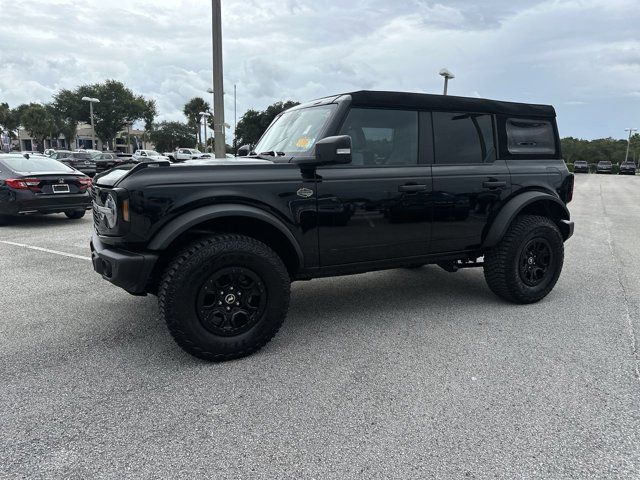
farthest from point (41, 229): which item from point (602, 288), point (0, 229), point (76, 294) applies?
point (602, 288)

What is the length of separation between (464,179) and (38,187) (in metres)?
7.79

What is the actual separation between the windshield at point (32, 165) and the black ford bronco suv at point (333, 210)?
6.37 metres

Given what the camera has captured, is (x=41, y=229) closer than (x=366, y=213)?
No

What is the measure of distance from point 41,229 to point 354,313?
691cm

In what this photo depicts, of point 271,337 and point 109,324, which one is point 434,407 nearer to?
point 271,337

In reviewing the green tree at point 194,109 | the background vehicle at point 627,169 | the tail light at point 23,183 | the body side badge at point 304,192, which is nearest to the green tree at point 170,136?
the green tree at point 194,109

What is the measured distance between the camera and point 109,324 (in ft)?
12.3

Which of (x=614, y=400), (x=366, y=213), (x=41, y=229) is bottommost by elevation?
(x=614, y=400)

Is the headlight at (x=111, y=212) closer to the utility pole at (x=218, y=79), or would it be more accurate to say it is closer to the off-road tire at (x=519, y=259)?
the off-road tire at (x=519, y=259)

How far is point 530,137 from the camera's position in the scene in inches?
173

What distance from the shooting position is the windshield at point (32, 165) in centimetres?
857

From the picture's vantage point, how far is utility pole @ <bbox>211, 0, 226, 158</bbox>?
10.2 m

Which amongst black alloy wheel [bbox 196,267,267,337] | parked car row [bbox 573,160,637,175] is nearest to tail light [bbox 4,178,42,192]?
black alloy wheel [bbox 196,267,267,337]

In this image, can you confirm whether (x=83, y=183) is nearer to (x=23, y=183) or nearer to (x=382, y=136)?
(x=23, y=183)
